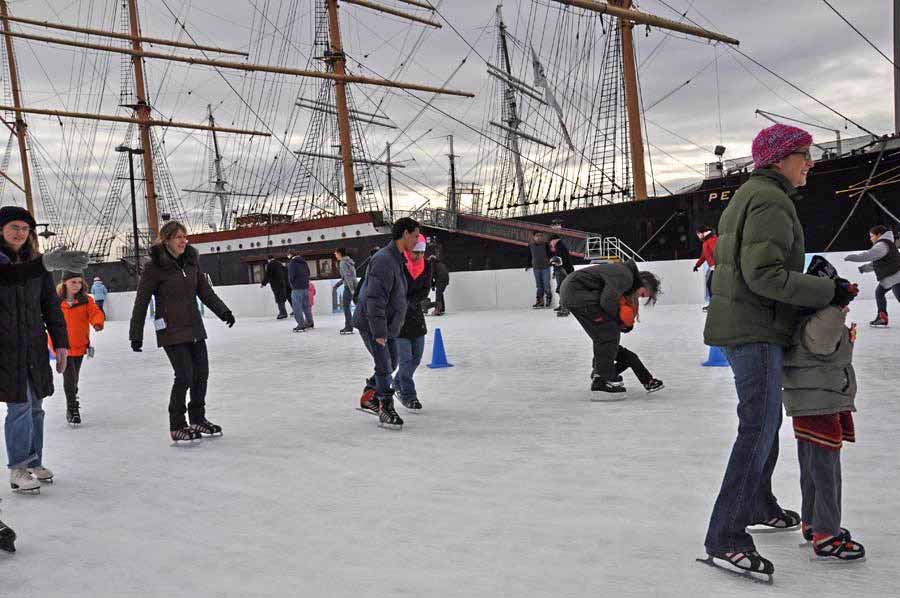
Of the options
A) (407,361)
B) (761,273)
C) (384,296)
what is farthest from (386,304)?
(761,273)

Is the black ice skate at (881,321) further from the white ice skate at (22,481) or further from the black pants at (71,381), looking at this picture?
the white ice skate at (22,481)

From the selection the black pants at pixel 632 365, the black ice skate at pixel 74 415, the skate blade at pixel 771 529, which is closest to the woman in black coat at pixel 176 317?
the black ice skate at pixel 74 415

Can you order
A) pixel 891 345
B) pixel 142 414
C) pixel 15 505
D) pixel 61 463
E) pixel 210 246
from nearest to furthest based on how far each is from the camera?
pixel 15 505 < pixel 61 463 < pixel 142 414 < pixel 891 345 < pixel 210 246

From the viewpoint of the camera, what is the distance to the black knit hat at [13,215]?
12.8 feet

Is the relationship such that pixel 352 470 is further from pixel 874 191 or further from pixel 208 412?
pixel 874 191

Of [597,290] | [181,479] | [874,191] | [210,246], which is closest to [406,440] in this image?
[181,479]

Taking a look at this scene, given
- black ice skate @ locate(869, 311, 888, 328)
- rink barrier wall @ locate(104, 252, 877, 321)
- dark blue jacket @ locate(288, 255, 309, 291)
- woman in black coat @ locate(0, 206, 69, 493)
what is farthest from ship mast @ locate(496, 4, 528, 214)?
woman in black coat @ locate(0, 206, 69, 493)

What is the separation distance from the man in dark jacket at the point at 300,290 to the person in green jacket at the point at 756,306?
14.1 metres

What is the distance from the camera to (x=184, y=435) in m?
5.45

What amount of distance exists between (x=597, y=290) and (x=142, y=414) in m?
4.19

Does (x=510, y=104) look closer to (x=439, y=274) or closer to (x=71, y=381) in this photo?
(x=439, y=274)

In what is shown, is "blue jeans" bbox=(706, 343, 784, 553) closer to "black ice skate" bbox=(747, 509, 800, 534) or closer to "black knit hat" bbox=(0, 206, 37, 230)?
"black ice skate" bbox=(747, 509, 800, 534)

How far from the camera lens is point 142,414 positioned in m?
7.01

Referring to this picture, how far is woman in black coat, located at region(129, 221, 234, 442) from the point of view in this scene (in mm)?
5492
